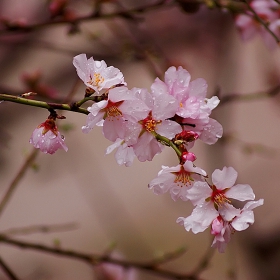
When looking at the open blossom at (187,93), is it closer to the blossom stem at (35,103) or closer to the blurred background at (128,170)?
the blossom stem at (35,103)

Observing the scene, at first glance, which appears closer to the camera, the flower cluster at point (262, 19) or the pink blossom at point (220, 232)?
the pink blossom at point (220, 232)

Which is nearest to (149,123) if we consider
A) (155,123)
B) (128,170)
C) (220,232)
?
(155,123)

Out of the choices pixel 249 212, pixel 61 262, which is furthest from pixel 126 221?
pixel 249 212

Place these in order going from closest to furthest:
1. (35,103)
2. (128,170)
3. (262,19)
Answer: (35,103) → (262,19) → (128,170)

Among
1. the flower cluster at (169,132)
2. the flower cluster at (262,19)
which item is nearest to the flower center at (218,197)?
the flower cluster at (169,132)

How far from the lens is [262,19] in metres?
0.79

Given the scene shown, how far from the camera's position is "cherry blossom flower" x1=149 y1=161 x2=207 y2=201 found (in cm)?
39

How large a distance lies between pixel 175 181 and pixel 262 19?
1.67ft

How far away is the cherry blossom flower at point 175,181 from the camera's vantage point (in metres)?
0.39

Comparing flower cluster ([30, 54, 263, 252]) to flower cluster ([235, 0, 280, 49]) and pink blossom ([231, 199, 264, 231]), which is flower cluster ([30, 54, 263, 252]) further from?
flower cluster ([235, 0, 280, 49])

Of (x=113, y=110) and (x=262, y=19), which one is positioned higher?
(x=113, y=110)

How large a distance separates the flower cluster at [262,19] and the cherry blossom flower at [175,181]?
0.47 metres

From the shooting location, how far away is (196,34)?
1760mm

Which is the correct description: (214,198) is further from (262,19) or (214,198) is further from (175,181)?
(262,19)
